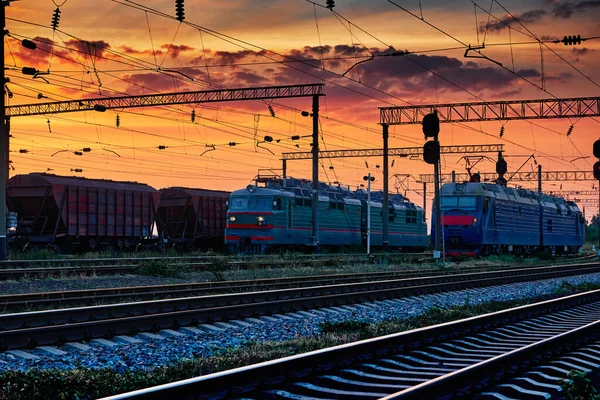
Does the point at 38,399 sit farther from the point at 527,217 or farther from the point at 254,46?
the point at 527,217

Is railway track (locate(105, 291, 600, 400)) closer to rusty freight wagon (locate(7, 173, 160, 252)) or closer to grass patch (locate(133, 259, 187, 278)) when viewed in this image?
grass patch (locate(133, 259, 187, 278))

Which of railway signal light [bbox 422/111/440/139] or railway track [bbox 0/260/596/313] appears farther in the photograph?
railway signal light [bbox 422/111/440/139]

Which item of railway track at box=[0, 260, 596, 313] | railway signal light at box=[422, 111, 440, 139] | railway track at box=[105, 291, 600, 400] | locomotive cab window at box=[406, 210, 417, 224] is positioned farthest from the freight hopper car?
railway track at box=[105, 291, 600, 400]

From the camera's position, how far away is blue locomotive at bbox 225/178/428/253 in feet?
131

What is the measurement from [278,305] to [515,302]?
632 cm

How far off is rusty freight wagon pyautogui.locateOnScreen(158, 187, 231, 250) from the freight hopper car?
12956 mm

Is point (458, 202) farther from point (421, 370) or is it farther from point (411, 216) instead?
point (421, 370)

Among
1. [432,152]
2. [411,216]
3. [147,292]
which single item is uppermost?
[432,152]

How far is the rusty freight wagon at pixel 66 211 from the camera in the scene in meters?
37.1

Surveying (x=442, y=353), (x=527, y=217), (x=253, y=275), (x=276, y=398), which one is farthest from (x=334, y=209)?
(x=276, y=398)

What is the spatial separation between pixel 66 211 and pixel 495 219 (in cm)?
2213

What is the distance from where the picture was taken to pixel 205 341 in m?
11.8

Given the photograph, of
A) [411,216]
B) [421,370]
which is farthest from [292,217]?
[421,370]

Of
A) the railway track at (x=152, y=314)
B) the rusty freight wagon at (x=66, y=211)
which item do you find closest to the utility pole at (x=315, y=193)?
the rusty freight wagon at (x=66, y=211)
